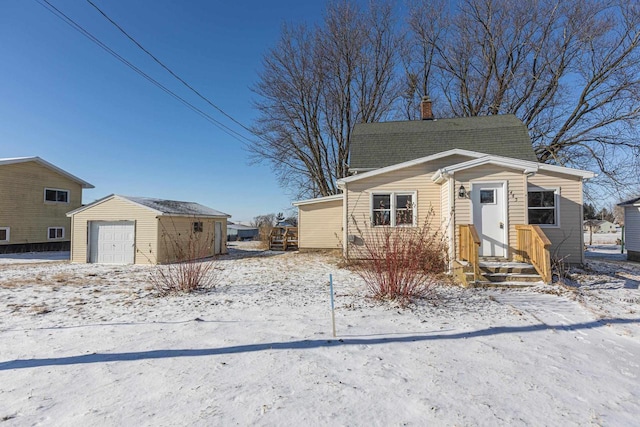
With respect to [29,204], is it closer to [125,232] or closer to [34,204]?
[34,204]

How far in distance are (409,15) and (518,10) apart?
697 centimetres

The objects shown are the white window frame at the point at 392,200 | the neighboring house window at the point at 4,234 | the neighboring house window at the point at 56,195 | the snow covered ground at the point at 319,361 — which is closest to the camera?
the snow covered ground at the point at 319,361

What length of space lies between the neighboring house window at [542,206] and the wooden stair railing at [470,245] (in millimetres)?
3480

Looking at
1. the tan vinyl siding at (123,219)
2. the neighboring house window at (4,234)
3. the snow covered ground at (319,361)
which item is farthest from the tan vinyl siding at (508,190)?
the neighboring house window at (4,234)

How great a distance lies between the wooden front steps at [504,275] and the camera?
727 cm

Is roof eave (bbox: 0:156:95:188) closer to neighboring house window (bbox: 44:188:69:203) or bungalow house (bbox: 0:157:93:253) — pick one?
bungalow house (bbox: 0:157:93:253)

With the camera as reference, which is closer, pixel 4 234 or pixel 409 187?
pixel 409 187

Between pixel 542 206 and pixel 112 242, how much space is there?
56.1ft

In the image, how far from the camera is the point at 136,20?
31.4 ft

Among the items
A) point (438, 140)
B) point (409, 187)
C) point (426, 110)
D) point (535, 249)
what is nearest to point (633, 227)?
point (438, 140)

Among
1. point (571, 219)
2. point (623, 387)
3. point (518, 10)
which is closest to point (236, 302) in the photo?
point (623, 387)

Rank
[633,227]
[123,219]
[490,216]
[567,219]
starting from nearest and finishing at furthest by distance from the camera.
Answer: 1. [490,216]
2. [567,219]
3. [633,227]
4. [123,219]

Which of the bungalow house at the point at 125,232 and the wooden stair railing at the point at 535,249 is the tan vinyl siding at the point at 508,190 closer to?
the wooden stair railing at the point at 535,249

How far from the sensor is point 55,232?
1931 cm
